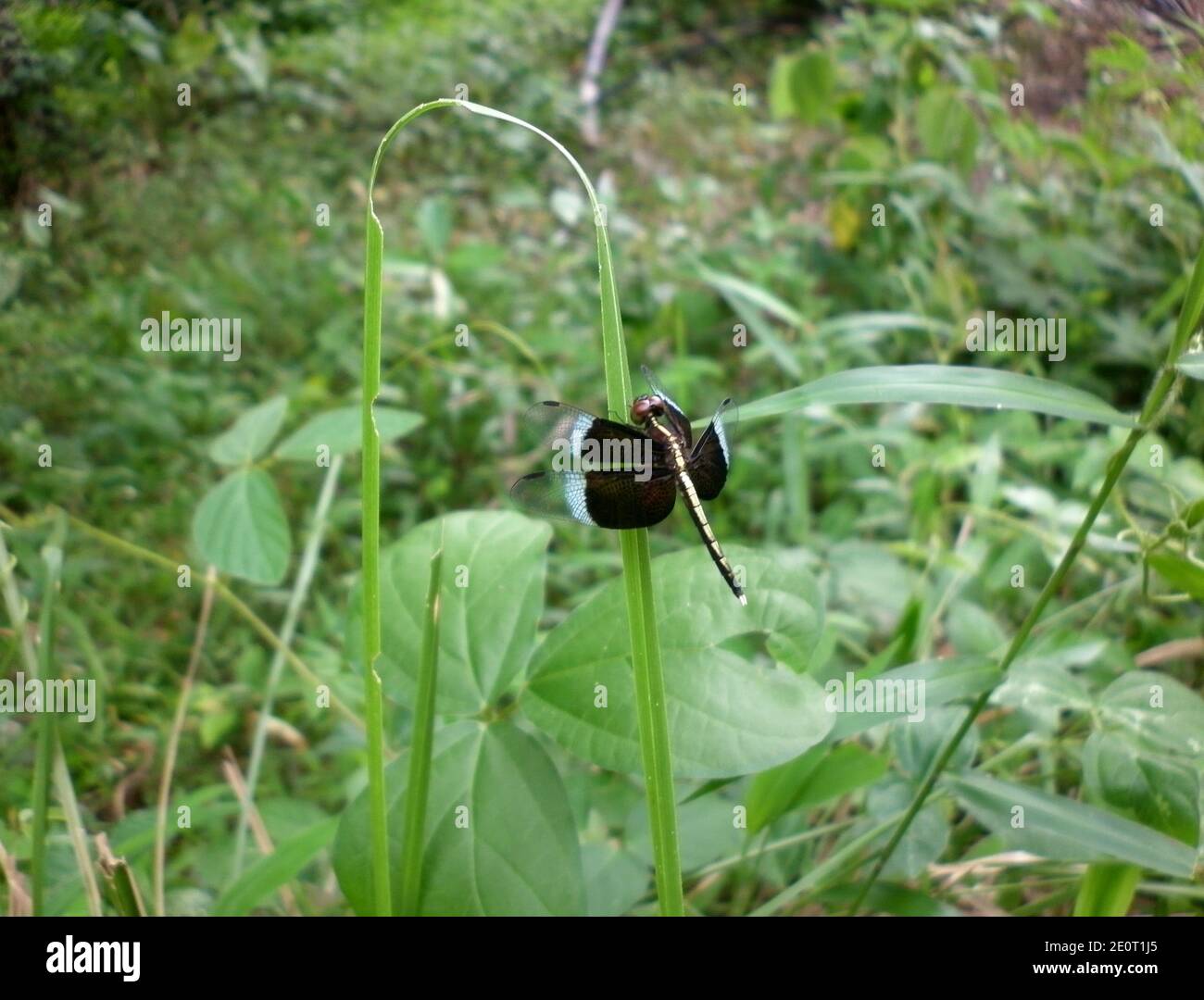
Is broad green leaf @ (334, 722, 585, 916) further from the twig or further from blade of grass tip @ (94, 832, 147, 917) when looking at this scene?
the twig

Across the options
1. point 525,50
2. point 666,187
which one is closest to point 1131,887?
point 666,187

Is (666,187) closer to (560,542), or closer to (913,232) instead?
(913,232)

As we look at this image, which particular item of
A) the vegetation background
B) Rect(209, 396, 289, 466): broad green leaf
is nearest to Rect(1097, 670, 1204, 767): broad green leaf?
the vegetation background

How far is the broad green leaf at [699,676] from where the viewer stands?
60 cm

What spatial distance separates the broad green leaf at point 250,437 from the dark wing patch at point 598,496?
1.36 ft

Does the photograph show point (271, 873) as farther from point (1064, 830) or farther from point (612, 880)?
point (1064, 830)

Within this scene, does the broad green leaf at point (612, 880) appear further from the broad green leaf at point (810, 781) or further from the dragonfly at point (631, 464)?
the dragonfly at point (631, 464)

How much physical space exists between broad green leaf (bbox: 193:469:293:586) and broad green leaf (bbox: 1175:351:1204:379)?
797 mm

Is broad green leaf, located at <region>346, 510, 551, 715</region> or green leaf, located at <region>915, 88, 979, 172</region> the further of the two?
green leaf, located at <region>915, 88, 979, 172</region>

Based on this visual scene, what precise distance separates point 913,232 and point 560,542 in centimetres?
112

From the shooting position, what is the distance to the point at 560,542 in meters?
1.62

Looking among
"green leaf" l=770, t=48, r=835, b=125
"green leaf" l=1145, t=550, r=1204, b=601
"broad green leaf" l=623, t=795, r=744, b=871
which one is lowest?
"broad green leaf" l=623, t=795, r=744, b=871

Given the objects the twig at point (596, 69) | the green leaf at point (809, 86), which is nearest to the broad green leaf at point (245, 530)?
the green leaf at point (809, 86)

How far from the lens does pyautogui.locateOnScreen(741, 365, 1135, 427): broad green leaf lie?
0.60 metres
